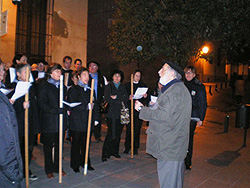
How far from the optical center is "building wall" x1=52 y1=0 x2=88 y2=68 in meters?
13.0

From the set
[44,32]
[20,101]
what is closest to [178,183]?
[20,101]

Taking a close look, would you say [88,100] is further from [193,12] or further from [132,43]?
[132,43]

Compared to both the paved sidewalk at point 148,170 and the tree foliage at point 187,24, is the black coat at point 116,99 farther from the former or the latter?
the tree foliage at point 187,24

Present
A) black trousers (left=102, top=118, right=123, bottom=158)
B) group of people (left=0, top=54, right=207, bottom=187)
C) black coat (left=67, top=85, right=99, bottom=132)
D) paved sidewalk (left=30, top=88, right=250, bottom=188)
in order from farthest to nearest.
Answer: black trousers (left=102, top=118, right=123, bottom=158), black coat (left=67, top=85, right=99, bottom=132), paved sidewalk (left=30, top=88, right=250, bottom=188), group of people (left=0, top=54, right=207, bottom=187)

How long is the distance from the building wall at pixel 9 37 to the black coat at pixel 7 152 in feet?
29.6

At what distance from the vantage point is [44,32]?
12656 millimetres

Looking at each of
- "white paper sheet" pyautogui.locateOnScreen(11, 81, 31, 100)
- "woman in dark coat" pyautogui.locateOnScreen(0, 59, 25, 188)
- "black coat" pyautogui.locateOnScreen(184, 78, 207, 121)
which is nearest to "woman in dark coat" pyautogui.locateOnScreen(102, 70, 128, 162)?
"black coat" pyautogui.locateOnScreen(184, 78, 207, 121)

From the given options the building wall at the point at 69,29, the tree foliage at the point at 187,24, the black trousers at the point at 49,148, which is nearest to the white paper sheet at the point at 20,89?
Result: the black trousers at the point at 49,148

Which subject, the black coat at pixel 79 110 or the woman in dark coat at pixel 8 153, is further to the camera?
the black coat at pixel 79 110

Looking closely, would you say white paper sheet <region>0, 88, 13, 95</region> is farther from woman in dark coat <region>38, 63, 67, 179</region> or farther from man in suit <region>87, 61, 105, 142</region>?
man in suit <region>87, 61, 105, 142</region>

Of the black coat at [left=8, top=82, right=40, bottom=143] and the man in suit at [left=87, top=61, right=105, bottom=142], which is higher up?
the man in suit at [left=87, top=61, right=105, bottom=142]

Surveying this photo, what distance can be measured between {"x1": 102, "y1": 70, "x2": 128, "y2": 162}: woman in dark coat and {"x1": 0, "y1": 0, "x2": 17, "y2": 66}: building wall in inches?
248

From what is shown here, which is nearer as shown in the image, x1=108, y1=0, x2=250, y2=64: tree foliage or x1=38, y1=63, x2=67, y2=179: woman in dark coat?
x1=38, y1=63, x2=67, y2=179: woman in dark coat

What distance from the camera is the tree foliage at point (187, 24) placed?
301 inches
